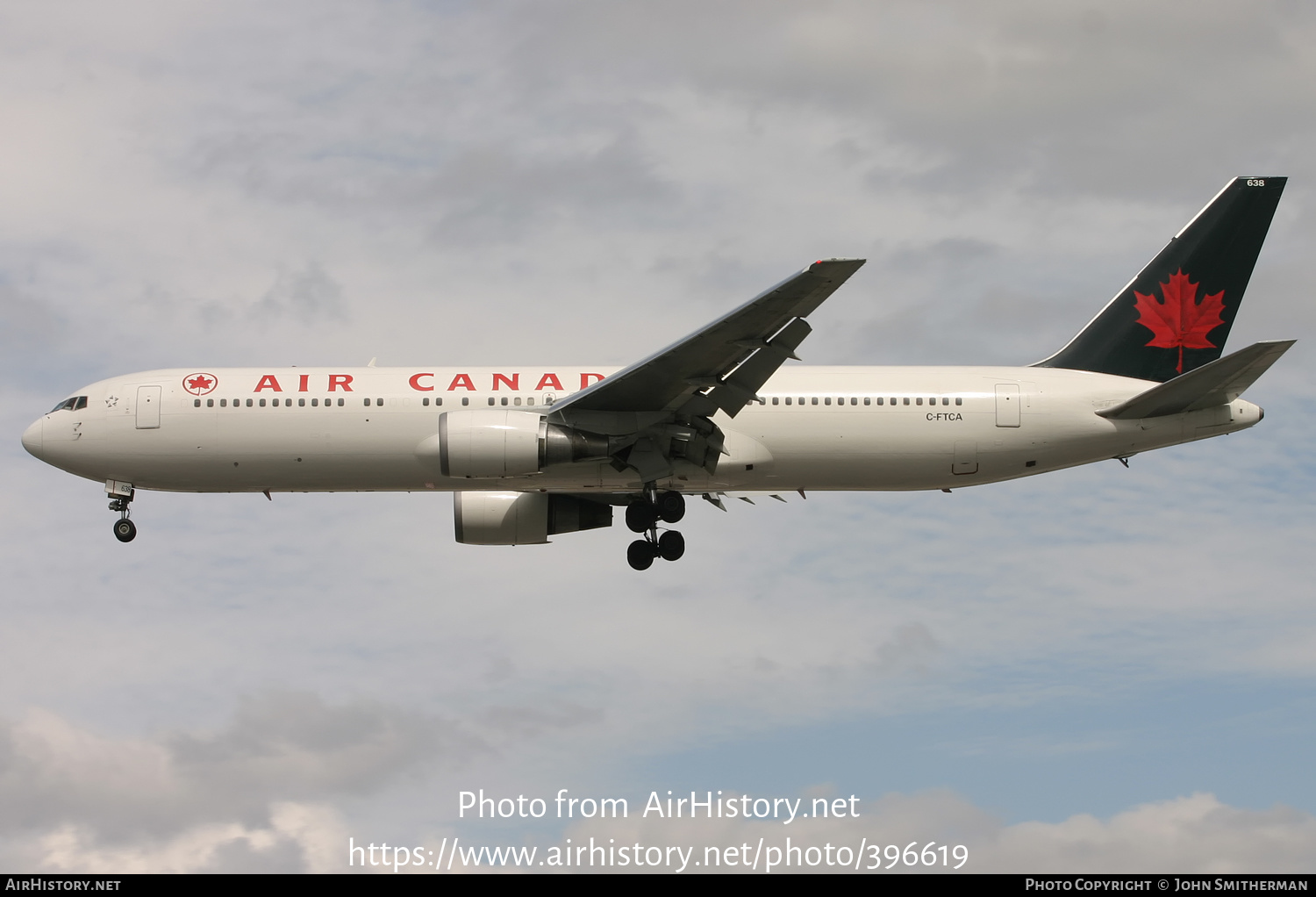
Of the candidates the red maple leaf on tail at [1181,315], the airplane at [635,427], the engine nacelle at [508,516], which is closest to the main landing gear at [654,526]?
the airplane at [635,427]

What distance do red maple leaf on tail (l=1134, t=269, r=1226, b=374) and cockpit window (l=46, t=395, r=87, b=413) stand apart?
2311 cm

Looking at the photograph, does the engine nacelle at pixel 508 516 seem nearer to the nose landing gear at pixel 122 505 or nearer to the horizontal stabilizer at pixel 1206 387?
the nose landing gear at pixel 122 505

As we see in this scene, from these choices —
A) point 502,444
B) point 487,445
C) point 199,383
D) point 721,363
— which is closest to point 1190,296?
point 721,363

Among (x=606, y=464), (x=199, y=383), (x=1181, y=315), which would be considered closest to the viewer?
(x=606, y=464)

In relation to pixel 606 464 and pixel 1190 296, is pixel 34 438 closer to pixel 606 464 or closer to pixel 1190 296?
pixel 606 464

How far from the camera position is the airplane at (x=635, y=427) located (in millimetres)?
27344

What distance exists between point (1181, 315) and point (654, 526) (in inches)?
497

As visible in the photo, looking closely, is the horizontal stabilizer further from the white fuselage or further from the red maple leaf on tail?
the red maple leaf on tail

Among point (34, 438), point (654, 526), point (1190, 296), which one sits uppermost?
point (1190, 296)

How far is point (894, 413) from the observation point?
28.5 m

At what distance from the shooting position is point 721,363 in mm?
26406

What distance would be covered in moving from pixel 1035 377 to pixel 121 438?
1931 centimetres

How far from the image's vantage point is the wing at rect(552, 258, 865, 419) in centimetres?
2419

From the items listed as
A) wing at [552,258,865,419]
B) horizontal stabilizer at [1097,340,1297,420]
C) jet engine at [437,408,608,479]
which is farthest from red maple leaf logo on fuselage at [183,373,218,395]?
horizontal stabilizer at [1097,340,1297,420]
